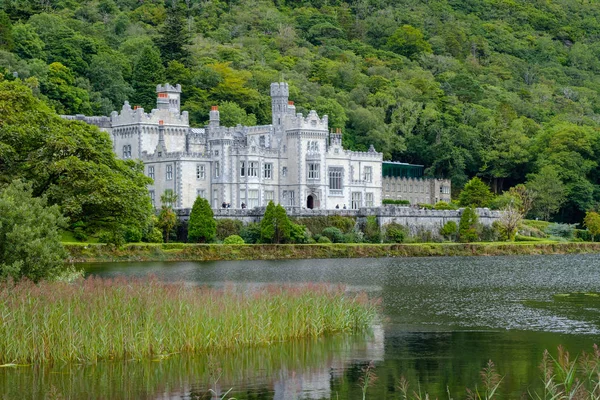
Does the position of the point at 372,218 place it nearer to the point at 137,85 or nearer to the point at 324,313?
the point at 137,85

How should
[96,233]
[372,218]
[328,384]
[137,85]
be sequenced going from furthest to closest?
1. [137,85]
2. [372,218]
3. [96,233]
4. [328,384]

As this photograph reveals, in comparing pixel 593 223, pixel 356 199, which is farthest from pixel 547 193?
pixel 356 199

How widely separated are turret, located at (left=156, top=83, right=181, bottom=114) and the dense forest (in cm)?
791

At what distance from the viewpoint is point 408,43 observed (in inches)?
6284

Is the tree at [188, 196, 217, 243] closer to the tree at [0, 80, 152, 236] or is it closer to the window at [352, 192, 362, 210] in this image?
the window at [352, 192, 362, 210]

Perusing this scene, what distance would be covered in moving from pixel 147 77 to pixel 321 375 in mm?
81502

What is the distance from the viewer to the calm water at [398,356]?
23.7 metres

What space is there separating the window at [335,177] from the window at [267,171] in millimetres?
4989

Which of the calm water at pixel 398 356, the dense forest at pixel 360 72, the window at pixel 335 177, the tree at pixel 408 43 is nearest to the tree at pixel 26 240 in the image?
the calm water at pixel 398 356

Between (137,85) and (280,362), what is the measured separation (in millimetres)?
80518

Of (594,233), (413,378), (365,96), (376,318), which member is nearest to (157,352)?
(413,378)

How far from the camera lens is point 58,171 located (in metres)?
36.1

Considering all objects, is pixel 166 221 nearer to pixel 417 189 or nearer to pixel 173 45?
pixel 417 189

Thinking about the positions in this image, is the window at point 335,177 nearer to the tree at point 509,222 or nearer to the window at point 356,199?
the window at point 356,199
